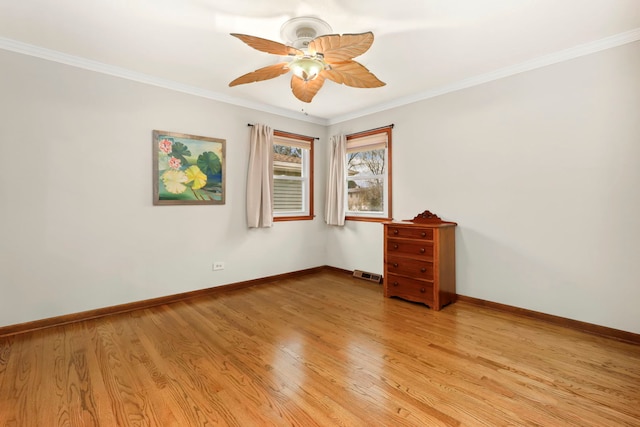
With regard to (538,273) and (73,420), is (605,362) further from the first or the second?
(73,420)

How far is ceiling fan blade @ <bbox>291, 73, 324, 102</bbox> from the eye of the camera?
8.50 feet

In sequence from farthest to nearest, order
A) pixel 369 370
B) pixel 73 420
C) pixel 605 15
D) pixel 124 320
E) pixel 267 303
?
pixel 267 303
pixel 124 320
pixel 605 15
pixel 369 370
pixel 73 420

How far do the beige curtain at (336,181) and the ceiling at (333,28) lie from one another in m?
1.46

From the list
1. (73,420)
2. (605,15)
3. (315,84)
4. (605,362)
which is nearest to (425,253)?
(605,362)

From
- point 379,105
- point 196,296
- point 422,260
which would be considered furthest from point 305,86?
point 196,296

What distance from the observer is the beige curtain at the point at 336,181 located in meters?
4.64

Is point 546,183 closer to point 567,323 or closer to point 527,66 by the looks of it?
point 527,66

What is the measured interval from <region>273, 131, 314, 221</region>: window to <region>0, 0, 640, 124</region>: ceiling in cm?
128

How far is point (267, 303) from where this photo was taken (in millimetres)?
3438

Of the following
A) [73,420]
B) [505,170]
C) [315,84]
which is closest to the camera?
[73,420]

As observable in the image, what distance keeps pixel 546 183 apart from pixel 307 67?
2479mm

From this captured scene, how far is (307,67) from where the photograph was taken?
229cm

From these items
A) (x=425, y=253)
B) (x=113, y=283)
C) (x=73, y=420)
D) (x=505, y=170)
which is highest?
(x=505, y=170)

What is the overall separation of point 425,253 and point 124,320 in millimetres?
3156
